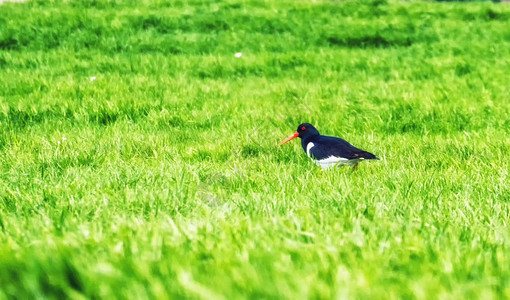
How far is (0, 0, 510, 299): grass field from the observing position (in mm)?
1742

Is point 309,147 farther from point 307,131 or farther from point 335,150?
point 335,150

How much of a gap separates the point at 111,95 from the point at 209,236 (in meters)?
5.58

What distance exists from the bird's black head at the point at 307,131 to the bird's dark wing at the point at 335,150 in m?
0.25

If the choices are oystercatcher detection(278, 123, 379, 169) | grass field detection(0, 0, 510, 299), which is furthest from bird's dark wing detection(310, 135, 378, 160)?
grass field detection(0, 0, 510, 299)

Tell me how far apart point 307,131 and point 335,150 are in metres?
0.63

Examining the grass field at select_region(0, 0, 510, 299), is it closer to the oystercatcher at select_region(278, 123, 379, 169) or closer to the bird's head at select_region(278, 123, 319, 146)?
the oystercatcher at select_region(278, 123, 379, 169)

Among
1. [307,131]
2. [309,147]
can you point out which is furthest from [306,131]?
[309,147]

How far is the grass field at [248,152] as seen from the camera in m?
1.74

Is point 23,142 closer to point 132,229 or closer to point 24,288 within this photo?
point 132,229

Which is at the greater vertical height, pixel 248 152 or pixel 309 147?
pixel 309 147

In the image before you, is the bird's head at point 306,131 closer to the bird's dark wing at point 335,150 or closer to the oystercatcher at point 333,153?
the oystercatcher at point 333,153

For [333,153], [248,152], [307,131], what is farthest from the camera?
[248,152]

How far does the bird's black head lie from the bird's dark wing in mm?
248

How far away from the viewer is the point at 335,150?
4367 mm
